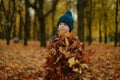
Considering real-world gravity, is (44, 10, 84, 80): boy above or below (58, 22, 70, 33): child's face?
below

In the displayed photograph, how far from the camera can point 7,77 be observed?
26.9ft

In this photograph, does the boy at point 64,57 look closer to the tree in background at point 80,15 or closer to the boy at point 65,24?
the boy at point 65,24

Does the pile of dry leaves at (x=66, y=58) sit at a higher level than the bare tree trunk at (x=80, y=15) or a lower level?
lower

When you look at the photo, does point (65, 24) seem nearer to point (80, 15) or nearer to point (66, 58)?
point (66, 58)

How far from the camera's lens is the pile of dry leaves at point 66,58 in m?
5.89

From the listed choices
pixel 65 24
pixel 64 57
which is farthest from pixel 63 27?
pixel 64 57

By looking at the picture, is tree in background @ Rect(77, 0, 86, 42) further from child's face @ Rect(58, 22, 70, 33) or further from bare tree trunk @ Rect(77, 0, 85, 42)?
child's face @ Rect(58, 22, 70, 33)

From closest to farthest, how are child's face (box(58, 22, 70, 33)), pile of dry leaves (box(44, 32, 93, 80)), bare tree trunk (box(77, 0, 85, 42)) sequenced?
pile of dry leaves (box(44, 32, 93, 80)) → child's face (box(58, 22, 70, 33)) → bare tree trunk (box(77, 0, 85, 42))

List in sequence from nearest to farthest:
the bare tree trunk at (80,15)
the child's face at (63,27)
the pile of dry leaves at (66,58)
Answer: the pile of dry leaves at (66,58)
the child's face at (63,27)
the bare tree trunk at (80,15)

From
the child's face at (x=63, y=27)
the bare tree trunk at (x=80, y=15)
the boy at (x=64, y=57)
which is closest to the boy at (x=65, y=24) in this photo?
the child's face at (x=63, y=27)

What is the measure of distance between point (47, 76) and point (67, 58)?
0.69 meters

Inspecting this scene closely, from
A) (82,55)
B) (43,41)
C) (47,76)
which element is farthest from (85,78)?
(43,41)

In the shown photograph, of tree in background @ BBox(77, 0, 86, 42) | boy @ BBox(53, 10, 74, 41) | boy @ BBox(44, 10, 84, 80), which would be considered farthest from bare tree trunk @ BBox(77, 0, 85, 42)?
boy @ BBox(44, 10, 84, 80)

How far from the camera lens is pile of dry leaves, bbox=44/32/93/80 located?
589cm
